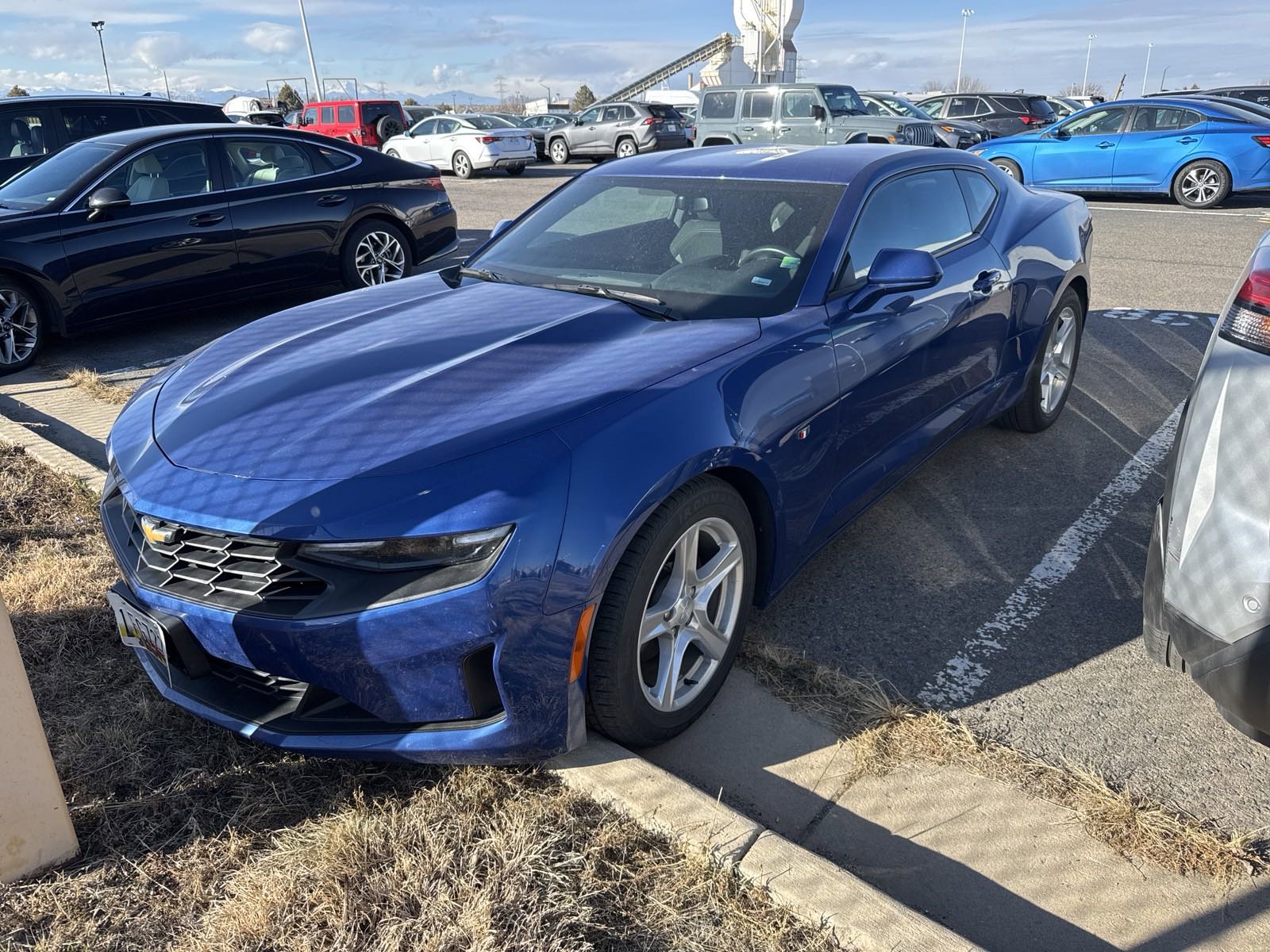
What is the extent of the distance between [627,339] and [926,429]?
1.48m

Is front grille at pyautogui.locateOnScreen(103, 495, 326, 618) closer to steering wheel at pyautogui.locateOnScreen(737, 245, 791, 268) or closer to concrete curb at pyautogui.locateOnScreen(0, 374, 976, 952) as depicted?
concrete curb at pyautogui.locateOnScreen(0, 374, 976, 952)

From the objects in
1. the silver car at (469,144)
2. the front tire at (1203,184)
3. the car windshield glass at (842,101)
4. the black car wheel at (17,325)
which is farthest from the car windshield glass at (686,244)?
the silver car at (469,144)

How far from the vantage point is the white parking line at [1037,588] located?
3.06 m

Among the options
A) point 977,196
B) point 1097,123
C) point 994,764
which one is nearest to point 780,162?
point 977,196

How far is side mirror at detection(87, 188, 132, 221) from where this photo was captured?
21.5ft

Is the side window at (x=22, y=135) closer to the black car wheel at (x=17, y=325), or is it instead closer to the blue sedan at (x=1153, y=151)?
the black car wheel at (x=17, y=325)

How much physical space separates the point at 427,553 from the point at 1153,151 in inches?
599

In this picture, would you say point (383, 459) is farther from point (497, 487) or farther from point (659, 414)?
point (659, 414)

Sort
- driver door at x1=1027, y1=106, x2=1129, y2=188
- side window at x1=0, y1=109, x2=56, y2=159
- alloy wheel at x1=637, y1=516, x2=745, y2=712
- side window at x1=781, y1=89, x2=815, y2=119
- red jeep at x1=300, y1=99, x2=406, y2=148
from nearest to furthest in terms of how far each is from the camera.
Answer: alloy wheel at x1=637, y1=516, x2=745, y2=712
side window at x1=0, y1=109, x2=56, y2=159
driver door at x1=1027, y1=106, x2=1129, y2=188
side window at x1=781, y1=89, x2=815, y2=119
red jeep at x1=300, y1=99, x2=406, y2=148

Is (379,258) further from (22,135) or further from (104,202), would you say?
(22,135)

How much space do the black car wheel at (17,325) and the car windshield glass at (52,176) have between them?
64cm

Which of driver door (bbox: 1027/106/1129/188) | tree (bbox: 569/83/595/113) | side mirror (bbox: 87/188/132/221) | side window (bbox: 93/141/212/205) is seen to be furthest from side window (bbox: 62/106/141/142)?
Answer: tree (bbox: 569/83/595/113)

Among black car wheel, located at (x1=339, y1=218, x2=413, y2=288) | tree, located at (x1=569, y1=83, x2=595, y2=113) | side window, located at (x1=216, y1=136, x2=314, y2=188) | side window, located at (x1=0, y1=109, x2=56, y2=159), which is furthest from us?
tree, located at (x1=569, y1=83, x2=595, y2=113)

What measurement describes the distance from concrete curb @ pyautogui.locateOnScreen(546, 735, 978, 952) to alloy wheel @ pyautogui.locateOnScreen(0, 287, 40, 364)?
577 centimetres
